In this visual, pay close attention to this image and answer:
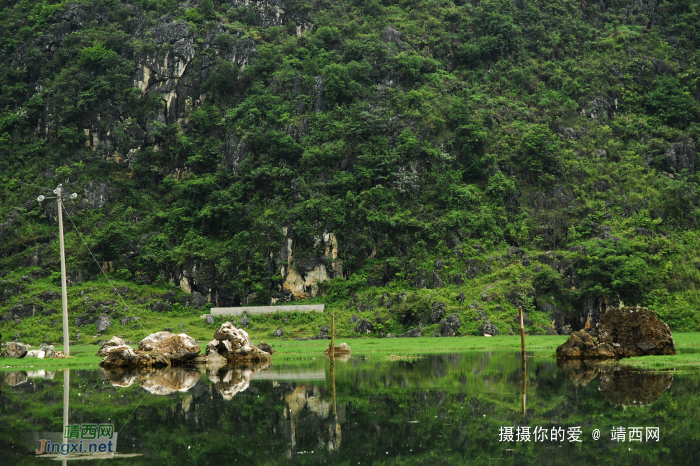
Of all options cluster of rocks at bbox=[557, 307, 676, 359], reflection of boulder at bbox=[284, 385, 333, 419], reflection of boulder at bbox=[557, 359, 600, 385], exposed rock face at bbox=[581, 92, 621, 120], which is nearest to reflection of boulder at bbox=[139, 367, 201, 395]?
reflection of boulder at bbox=[284, 385, 333, 419]

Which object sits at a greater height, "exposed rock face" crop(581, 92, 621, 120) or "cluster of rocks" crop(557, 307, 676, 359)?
"exposed rock face" crop(581, 92, 621, 120)

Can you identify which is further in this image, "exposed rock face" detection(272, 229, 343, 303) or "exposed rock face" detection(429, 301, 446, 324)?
"exposed rock face" detection(272, 229, 343, 303)

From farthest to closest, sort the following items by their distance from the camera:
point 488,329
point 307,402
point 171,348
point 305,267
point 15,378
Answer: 1. point 305,267
2. point 488,329
3. point 171,348
4. point 15,378
5. point 307,402

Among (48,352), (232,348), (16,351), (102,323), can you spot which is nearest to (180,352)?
(232,348)

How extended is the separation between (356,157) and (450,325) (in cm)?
2595

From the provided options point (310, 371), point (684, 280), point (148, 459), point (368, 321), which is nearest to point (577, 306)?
point (684, 280)

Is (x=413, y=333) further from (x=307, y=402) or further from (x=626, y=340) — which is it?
(x=307, y=402)

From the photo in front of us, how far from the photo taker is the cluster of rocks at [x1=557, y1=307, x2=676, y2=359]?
3173 cm

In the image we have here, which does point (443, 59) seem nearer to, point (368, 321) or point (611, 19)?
point (611, 19)

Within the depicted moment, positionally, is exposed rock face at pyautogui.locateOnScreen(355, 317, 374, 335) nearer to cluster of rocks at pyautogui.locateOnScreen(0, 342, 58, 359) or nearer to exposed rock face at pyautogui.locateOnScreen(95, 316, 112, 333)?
exposed rock face at pyautogui.locateOnScreen(95, 316, 112, 333)

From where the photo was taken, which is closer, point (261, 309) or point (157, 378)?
point (157, 378)

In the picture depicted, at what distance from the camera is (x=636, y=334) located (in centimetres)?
3234

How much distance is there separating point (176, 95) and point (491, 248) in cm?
4471

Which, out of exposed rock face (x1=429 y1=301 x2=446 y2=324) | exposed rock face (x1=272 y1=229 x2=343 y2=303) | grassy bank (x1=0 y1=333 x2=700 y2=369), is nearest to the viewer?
grassy bank (x1=0 y1=333 x2=700 y2=369)
